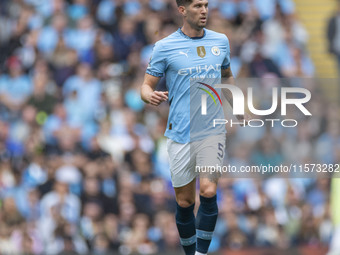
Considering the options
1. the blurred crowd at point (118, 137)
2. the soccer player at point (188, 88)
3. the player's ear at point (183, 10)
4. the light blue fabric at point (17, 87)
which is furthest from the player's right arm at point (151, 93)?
the light blue fabric at point (17, 87)

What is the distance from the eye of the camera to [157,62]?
9.57 meters

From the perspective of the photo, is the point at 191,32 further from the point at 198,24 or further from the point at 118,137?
the point at 118,137

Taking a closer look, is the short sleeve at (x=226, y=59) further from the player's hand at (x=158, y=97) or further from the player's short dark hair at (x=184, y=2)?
the player's hand at (x=158, y=97)

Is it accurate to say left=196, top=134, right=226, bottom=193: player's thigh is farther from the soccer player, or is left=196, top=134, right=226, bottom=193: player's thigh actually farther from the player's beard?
the player's beard

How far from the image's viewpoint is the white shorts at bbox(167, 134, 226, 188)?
374 inches

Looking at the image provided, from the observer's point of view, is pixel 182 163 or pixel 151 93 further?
pixel 182 163

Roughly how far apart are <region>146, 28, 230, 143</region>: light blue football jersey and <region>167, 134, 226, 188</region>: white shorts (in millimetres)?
78

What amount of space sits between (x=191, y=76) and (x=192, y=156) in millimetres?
889

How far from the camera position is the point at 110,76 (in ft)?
54.9

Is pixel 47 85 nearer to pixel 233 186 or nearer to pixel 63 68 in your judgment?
pixel 63 68

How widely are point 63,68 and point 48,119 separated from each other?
1256 mm

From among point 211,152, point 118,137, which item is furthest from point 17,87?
point 211,152

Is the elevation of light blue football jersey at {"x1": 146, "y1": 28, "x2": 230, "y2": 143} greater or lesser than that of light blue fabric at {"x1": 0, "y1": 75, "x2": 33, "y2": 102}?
greater

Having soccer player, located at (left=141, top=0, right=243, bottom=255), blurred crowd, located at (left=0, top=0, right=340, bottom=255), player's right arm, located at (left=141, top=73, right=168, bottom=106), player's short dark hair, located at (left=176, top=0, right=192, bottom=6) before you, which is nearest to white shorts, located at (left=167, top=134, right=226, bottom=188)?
soccer player, located at (left=141, top=0, right=243, bottom=255)
